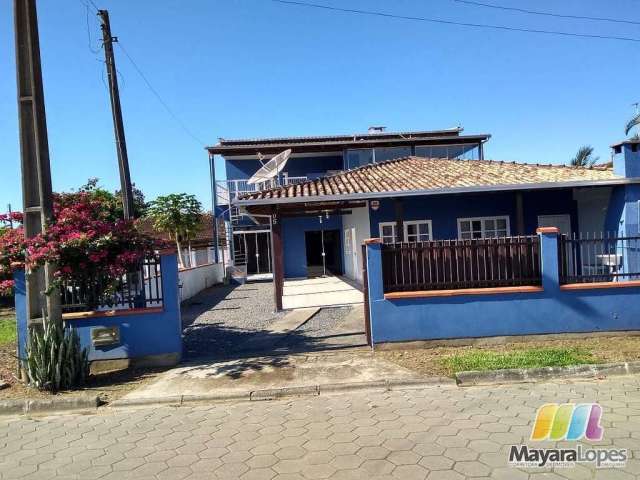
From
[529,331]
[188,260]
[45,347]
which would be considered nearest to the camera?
[45,347]

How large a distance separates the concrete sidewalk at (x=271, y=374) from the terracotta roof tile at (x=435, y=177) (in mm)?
4879

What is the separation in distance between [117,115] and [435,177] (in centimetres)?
904

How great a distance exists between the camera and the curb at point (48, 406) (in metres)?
5.76

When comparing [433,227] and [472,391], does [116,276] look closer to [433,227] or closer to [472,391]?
[472,391]

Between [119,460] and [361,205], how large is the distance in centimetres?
1121

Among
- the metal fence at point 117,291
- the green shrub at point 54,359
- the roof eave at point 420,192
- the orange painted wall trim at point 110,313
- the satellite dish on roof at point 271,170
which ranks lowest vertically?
the green shrub at point 54,359

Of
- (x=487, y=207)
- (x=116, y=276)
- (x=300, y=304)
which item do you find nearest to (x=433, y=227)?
(x=487, y=207)

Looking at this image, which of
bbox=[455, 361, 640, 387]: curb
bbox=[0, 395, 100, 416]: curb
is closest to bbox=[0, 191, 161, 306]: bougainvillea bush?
bbox=[0, 395, 100, 416]: curb

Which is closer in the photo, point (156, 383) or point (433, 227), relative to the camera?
point (156, 383)

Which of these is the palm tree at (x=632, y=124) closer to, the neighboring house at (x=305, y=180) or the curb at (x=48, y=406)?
the neighboring house at (x=305, y=180)

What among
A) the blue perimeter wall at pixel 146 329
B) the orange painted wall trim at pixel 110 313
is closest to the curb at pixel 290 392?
the blue perimeter wall at pixel 146 329

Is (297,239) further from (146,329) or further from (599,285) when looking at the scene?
(599,285)

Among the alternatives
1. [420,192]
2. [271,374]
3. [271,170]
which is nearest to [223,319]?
[271,170]

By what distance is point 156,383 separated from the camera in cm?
644
